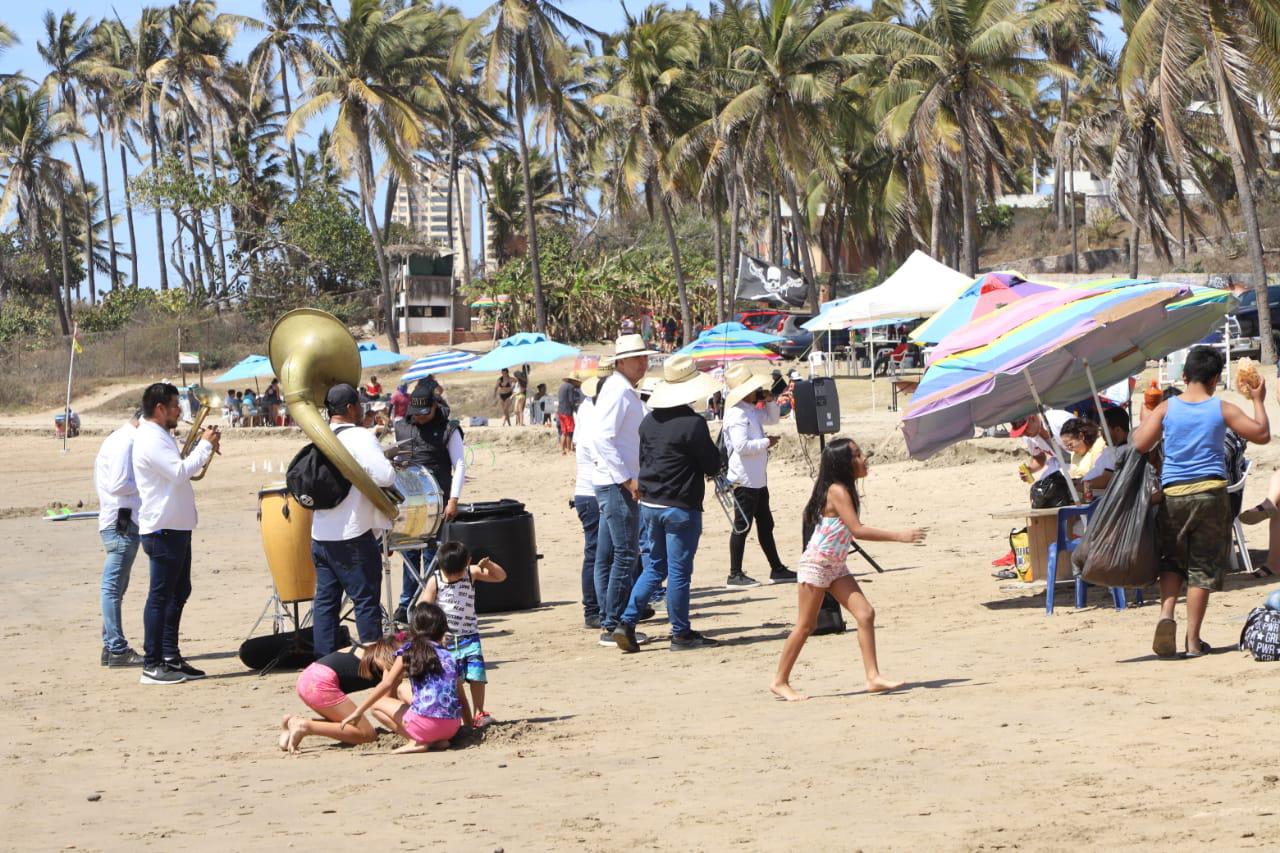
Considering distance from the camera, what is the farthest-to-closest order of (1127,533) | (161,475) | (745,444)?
1. (745,444)
2. (161,475)
3. (1127,533)

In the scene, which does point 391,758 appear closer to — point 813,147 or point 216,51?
point 813,147

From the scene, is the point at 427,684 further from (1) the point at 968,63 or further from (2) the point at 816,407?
(1) the point at 968,63

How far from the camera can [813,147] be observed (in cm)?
3831

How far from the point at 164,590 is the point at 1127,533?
208 inches

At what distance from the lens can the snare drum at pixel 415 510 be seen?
8.66 meters

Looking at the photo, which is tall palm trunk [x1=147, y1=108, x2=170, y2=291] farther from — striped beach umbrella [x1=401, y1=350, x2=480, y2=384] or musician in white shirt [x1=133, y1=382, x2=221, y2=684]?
musician in white shirt [x1=133, y1=382, x2=221, y2=684]

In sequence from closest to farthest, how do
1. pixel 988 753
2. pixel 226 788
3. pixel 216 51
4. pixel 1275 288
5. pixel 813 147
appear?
pixel 988 753, pixel 226 788, pixel 1275 288, pixel 813 147, pixel 216 51

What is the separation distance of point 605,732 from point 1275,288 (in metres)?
27.9

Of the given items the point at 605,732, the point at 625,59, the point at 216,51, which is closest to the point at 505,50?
the point at 625,59

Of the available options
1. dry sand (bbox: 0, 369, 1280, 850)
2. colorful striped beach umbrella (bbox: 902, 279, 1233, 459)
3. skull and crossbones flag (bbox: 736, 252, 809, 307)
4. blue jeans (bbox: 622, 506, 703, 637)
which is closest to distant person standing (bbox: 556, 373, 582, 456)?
skull and crossbones flag (bbox: 736, 252, 809, 307)

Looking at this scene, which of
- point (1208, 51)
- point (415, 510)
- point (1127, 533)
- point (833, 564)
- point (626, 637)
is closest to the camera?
point (833, 564)

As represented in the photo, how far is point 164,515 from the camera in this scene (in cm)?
866

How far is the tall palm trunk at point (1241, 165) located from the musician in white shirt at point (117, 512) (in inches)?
739

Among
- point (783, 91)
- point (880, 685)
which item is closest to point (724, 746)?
point (880, 685)
